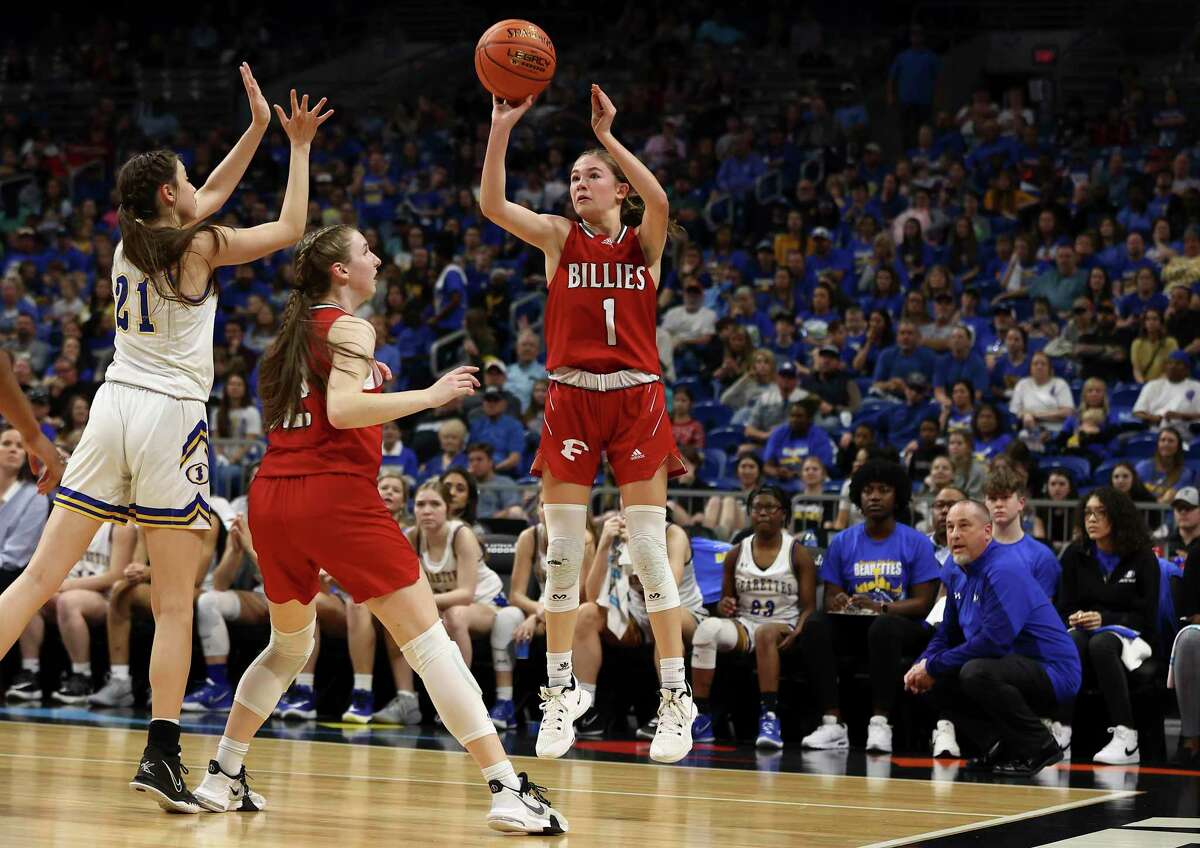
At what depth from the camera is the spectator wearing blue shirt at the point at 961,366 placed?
13.3 meters

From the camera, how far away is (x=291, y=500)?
16.1 feet

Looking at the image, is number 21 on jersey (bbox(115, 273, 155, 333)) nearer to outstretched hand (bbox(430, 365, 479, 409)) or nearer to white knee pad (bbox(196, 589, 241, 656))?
outstretched hand (bbox(430, 365, 479, 409))

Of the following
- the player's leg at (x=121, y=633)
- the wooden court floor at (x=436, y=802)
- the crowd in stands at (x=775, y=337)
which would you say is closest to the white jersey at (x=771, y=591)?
the crowd in stands at (x=775, y=337)

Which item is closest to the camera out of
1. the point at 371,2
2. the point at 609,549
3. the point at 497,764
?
the point at 497,764

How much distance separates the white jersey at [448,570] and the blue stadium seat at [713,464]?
3244 millimetres

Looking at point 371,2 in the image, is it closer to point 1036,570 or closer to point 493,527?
point 493,527

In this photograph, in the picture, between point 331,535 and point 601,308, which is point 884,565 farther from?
point 331,535

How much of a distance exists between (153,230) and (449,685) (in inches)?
71.9

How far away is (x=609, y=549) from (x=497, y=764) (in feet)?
14.9

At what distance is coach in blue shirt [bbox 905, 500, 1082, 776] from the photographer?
7.66 metres

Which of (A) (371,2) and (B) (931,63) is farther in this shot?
(A) (371,2)

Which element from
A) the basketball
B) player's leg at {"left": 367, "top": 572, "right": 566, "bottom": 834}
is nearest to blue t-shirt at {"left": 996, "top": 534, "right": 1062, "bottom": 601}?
the basketball

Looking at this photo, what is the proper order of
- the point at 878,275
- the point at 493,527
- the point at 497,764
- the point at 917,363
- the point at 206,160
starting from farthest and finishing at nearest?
the point at 206,160, the point at 878,275, the point at 917,363, the point at 493,527, the point at 497,764

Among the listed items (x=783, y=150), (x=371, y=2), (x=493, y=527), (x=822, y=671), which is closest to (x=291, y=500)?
(x=822, y=671)
